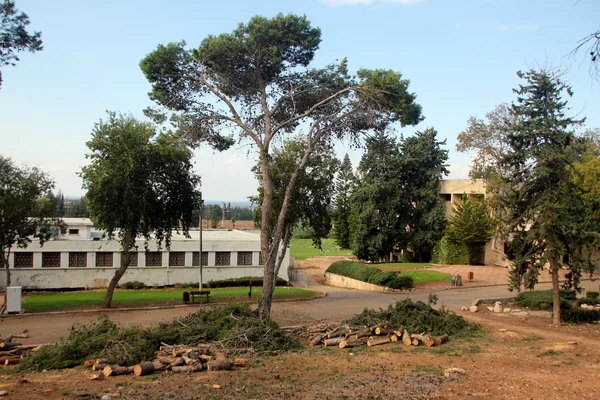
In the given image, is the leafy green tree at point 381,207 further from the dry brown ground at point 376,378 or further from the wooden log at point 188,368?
the wooden log at point 188,368

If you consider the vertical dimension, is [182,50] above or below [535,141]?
above

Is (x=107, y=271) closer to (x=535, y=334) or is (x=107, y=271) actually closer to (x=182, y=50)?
(x=182, y=50)

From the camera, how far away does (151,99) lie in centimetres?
1814

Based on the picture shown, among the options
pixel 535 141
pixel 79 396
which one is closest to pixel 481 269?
pixel 535 141

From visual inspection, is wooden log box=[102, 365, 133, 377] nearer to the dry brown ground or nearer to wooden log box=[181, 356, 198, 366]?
the dry brown ground

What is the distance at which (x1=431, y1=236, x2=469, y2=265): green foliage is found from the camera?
41094 mm

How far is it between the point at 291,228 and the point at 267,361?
42.9 feet

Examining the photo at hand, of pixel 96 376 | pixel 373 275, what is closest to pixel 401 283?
pixel 373 275

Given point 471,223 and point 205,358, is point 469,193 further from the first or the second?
point 205,358

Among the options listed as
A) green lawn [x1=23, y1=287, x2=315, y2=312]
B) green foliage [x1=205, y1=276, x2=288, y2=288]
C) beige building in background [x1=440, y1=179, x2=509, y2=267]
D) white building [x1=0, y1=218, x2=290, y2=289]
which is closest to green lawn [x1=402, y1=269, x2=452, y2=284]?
green lawn [x1=23, y1=287, x2=315, y2=312]

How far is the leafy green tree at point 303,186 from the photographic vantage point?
2280 centimetres

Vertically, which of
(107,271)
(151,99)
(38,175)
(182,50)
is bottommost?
(107,271)

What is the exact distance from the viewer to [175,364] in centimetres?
1160

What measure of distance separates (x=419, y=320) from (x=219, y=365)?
7.04 m
